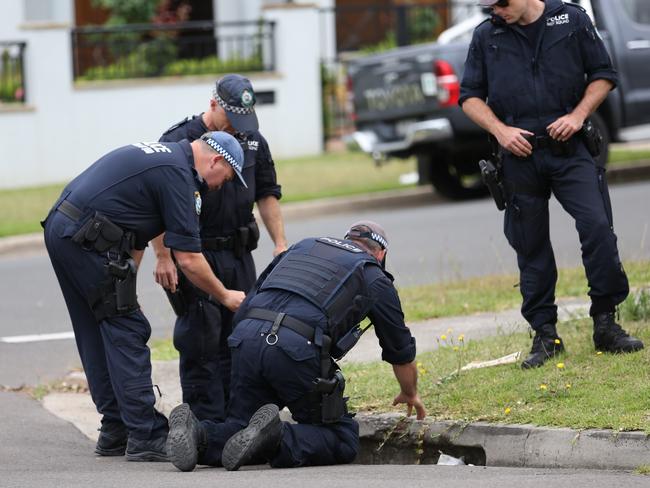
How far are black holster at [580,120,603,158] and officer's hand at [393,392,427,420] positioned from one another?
1496 millimetres

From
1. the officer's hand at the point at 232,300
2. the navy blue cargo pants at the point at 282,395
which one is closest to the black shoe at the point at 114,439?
the navy blue cargo pants at the point at 282,395

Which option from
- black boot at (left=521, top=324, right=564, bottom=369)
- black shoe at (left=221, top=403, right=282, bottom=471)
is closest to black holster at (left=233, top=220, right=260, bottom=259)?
black shoe at (left=221, top=403, right=282, bottom=471)

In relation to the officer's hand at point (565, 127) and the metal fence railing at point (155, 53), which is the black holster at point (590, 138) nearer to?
the officer's hand at point (565, 127)

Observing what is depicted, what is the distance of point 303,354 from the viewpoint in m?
5.80

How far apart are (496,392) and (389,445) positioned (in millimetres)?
590

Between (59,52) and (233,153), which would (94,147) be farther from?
(233,153)

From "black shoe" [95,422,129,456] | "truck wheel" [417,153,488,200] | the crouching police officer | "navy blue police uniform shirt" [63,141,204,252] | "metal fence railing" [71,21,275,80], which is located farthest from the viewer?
"metal fence railing" [71,21,275,80]

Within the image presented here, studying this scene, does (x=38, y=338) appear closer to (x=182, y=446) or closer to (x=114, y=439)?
(x=114, y=439)

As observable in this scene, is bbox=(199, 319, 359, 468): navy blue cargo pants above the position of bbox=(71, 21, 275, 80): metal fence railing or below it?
below

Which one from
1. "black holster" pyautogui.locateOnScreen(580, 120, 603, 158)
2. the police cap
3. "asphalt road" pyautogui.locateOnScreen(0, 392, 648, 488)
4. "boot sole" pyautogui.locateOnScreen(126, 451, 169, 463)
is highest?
the police cap

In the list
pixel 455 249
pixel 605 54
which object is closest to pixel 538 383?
pixel 605 54

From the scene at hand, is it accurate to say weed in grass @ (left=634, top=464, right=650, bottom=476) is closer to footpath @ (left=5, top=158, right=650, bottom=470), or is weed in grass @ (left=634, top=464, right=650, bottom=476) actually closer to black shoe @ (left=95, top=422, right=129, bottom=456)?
footpath @ (left=5, top=158, right=650, bottom=470)

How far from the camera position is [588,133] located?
6.51 m

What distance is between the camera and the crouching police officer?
5797 millimetres
